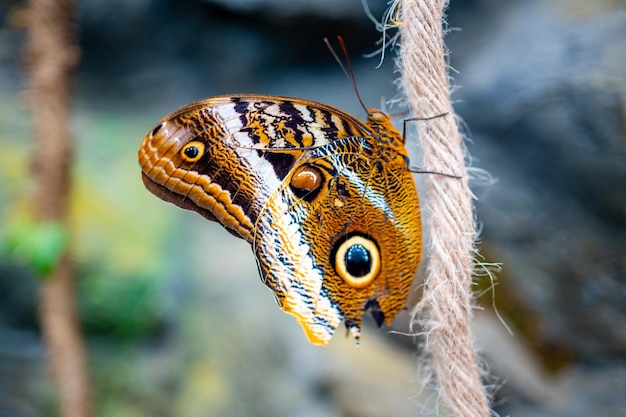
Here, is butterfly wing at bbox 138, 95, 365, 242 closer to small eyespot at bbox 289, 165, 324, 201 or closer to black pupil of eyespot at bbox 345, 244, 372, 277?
small eyespot at bbox 289, 165, 324, 201

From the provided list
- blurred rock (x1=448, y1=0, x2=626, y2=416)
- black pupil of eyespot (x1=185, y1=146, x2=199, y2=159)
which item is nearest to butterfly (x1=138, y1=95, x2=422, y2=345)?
black pupil of eyespot (x1=185, y1=146, x2=199, y2=159)

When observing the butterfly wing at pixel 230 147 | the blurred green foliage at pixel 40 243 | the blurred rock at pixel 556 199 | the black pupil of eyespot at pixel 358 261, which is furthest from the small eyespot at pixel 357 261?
the blurred green foliage at pixel 40 243

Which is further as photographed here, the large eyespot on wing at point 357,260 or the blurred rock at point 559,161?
the blurred rock at point 559,161

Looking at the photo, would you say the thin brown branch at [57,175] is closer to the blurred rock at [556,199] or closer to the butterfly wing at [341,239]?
the butterfly wing at [341,239]

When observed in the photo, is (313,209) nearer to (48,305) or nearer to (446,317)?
(446,317)

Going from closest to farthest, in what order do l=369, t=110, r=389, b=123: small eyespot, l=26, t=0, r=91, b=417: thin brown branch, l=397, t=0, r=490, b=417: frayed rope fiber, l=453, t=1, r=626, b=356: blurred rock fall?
l=397, t=0, r=490, b=417: frayed rope fiber < l=369, t=110, r=389, b=123: small eyespot < l=453, t=1, r=626, b=356: blurred rock < l=26, t=0, r=91, b=417: thin brown branch

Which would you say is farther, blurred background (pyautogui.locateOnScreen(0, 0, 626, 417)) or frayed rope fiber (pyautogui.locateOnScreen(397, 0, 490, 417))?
blurred background (pyautogui.locateOnScreen(0, 0, 626, 417))

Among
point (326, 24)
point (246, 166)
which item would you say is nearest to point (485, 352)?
point (246, 166)
